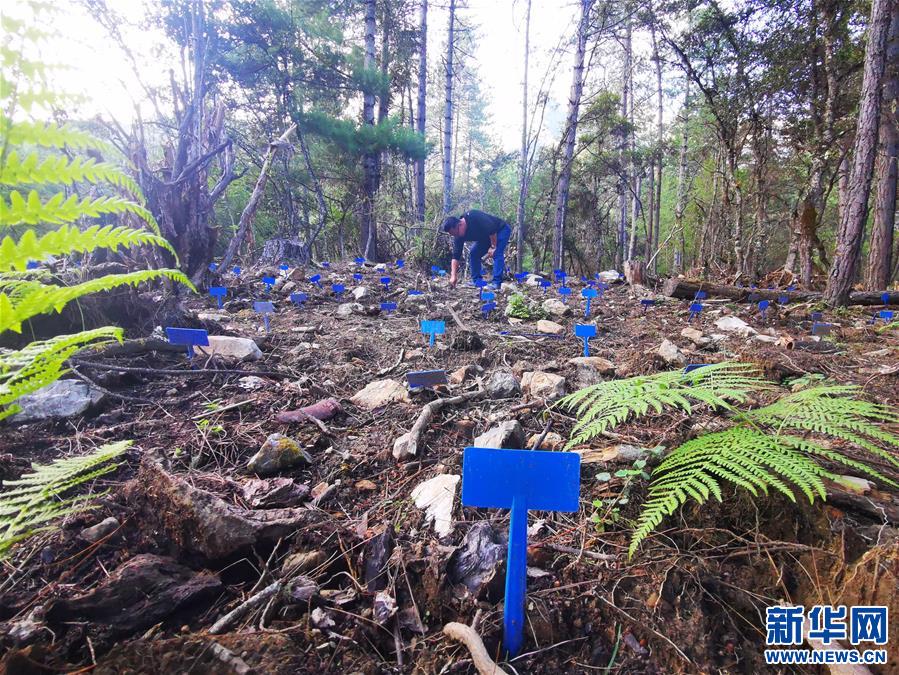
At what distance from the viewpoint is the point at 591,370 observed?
90.0 inches

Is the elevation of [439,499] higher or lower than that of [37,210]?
lower

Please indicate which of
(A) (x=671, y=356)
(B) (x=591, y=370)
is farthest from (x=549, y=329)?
(B) (x=591, y=370)

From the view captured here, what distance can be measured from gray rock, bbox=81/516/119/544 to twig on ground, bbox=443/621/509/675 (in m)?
0.95

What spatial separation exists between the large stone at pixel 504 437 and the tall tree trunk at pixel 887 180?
26.7 feet

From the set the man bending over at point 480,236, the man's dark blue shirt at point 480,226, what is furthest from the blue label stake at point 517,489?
the man's dark blue shirt at point 480,226

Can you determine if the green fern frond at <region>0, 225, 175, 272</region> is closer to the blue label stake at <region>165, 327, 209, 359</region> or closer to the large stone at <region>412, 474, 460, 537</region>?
the large stone at <region>412, 474, 460, 537</region>

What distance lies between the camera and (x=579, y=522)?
1.19 m

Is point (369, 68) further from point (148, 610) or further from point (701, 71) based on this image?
point (148, 610)

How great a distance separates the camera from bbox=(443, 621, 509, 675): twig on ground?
771 millimetres

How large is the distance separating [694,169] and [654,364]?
1802 cm

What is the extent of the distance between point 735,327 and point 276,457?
4.18 metres

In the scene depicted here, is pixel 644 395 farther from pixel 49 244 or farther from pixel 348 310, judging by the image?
pixel 348 310

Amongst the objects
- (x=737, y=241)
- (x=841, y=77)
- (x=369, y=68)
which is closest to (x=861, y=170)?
(x=737, y=241)

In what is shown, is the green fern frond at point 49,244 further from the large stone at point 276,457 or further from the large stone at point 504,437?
the large stone at point 504,437
